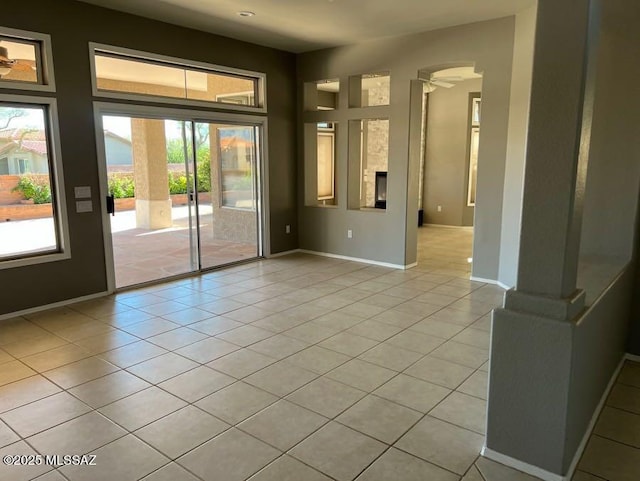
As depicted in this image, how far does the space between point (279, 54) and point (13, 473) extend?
6016mm

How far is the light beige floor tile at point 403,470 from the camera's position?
2.13m

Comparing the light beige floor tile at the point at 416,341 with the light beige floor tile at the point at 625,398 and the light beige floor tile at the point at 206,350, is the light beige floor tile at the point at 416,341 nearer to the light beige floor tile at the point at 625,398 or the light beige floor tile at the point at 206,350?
the light beige floor tile at the point at 625,398

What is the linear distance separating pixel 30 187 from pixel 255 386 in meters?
3.21

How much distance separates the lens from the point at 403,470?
2.19 metres

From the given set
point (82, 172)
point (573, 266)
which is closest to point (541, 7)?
point (573, 266)

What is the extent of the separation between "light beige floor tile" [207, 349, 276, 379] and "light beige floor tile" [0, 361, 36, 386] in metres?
1.27

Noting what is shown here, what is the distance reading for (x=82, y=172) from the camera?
4715mm

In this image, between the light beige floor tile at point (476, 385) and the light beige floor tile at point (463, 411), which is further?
the light beige floor tile at point (476, 385)

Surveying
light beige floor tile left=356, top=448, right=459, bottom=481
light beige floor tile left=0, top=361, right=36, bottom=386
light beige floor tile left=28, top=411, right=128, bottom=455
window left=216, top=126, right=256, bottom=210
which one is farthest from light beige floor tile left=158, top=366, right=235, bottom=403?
window left=216, top=126, right=256, bottom=210

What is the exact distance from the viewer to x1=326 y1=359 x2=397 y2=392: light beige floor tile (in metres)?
3.04

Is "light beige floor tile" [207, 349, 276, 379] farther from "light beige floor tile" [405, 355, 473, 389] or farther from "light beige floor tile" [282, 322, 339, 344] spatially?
"light beige floor tile" [405, 355, 473, 389]

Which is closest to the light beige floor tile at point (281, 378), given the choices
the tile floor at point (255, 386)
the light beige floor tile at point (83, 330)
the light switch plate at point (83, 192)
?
the tile floor at point (255, 386)

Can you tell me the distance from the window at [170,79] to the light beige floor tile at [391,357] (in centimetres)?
378

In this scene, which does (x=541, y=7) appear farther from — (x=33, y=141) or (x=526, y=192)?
(x=33, y=141)
